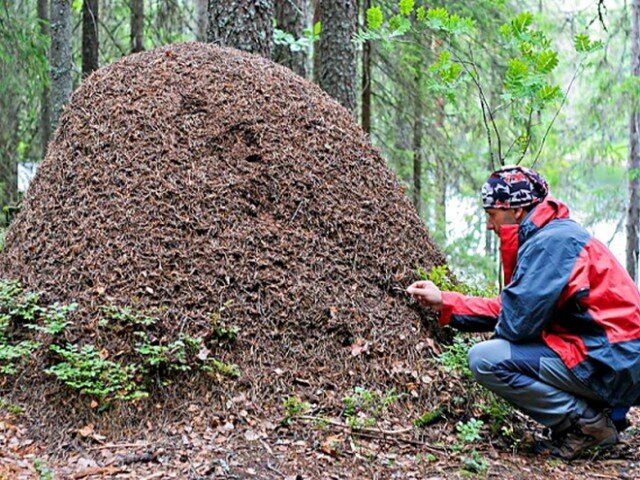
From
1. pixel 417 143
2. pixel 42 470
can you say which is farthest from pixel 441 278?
pixel 417 143

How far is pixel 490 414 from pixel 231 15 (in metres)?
3.99

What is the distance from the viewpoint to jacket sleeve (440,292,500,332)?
3811 millimetres

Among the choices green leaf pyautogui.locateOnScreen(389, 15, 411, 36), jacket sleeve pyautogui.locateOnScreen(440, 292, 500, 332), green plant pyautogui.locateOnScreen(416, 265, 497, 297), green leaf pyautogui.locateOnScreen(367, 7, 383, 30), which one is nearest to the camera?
jacket sleeve pyautogui.locateOnScreen(440, 292, 500, 332)

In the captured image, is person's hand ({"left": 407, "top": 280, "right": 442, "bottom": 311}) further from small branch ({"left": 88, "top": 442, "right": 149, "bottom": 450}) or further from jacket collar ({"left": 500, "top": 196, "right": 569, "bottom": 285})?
small branch ({"left": 88, "top": 442, "right": 149, "bottom": 450})

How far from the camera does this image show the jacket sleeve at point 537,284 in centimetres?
321

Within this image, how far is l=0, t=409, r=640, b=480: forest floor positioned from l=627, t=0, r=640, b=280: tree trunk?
10.5m

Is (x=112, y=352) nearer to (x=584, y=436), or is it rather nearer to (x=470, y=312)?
(x=470, y=312)

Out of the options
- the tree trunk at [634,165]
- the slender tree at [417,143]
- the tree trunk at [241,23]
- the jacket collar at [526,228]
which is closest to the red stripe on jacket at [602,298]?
the jacket collar at [526,228]

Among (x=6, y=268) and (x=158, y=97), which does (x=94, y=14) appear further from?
(x=6, y=268)

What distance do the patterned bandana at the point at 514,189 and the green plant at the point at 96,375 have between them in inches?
85.2

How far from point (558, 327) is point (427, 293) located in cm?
84

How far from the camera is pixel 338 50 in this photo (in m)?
7.00

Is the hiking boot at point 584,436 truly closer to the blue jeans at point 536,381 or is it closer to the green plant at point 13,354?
the blue jeans at point 536,381

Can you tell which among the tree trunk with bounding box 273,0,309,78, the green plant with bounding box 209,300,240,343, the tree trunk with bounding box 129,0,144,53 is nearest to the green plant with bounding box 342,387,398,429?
the green plant with bounding box 209,300,240,343
